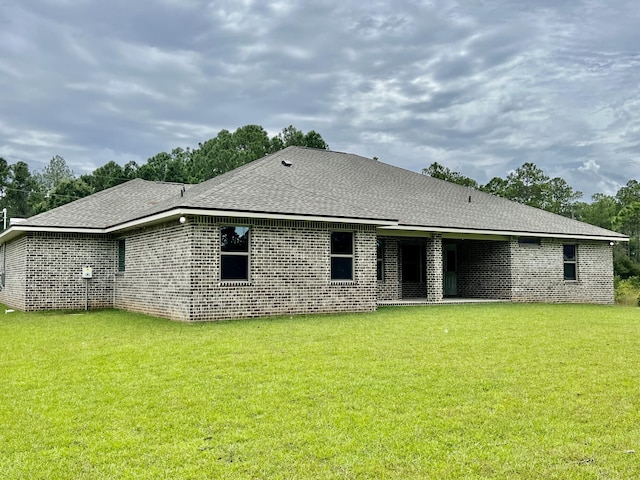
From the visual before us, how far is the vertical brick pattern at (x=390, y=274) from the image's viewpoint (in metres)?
19.6

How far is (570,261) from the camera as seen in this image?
21.6m

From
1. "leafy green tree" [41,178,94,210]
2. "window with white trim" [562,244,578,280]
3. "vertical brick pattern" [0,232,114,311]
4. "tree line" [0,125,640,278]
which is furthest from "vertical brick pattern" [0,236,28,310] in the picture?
"tree line" [0,125,640,278]

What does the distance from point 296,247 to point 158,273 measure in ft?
12.7

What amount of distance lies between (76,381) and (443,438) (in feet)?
15.1

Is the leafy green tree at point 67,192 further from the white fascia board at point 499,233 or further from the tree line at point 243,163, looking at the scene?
the white fascia board at point 499,233

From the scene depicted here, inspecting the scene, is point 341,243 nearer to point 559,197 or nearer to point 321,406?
point 321,406

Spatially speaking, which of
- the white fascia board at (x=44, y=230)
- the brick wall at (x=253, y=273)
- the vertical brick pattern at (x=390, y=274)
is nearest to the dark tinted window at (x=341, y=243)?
the brick wall at (x=253, y=273)

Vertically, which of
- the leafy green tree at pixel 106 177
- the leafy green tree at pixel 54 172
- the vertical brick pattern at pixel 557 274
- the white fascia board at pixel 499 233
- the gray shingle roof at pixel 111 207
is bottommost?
the vertical brick pattern at pixel 557 274

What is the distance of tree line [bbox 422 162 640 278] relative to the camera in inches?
1953

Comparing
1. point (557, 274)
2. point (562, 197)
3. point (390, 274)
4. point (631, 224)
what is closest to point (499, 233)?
point (557, 274)

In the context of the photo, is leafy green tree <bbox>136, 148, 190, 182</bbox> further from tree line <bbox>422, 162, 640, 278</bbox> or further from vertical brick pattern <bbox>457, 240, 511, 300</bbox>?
vertical brick pattern <bbox>457, 240, 511, 300</bbox>

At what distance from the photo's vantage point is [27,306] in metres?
16.9

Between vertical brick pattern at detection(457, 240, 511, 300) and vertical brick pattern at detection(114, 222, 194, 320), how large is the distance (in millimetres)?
12506

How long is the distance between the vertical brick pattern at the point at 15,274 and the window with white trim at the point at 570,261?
19.5m
